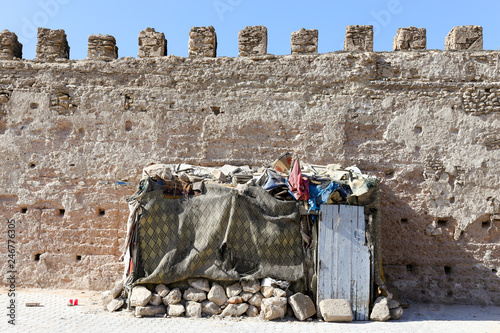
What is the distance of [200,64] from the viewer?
7.91 meters

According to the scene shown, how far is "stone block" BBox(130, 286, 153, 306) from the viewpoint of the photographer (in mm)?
5887

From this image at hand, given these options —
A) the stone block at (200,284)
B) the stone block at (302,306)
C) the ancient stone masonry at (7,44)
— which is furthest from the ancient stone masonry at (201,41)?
the stone block at (302,306)

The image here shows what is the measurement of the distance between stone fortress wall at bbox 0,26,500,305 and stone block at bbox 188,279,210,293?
193 cm

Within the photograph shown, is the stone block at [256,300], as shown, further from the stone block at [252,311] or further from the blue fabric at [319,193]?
the blue fabric at [319,193]

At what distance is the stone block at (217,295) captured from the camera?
602 centimetres

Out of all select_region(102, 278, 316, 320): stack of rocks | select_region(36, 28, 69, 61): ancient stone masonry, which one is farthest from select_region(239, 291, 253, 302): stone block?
select_region(36, 28, 69, 61): ancient stone masonry

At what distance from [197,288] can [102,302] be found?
1.40 metres

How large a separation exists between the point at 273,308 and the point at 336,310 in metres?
0.80

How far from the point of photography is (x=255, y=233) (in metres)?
6.27

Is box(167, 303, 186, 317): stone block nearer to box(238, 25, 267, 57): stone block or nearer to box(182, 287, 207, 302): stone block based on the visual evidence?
box(182, 287, 207, 302): stone block

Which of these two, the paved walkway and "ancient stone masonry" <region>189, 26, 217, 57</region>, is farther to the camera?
"ancient stone masonry" <region>189, 26, 217, 57</region>

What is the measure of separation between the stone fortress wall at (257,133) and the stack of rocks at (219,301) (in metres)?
1.73

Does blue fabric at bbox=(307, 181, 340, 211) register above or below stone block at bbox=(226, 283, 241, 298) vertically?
above

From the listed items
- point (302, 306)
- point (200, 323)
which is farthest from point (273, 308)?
point (200, 323)
